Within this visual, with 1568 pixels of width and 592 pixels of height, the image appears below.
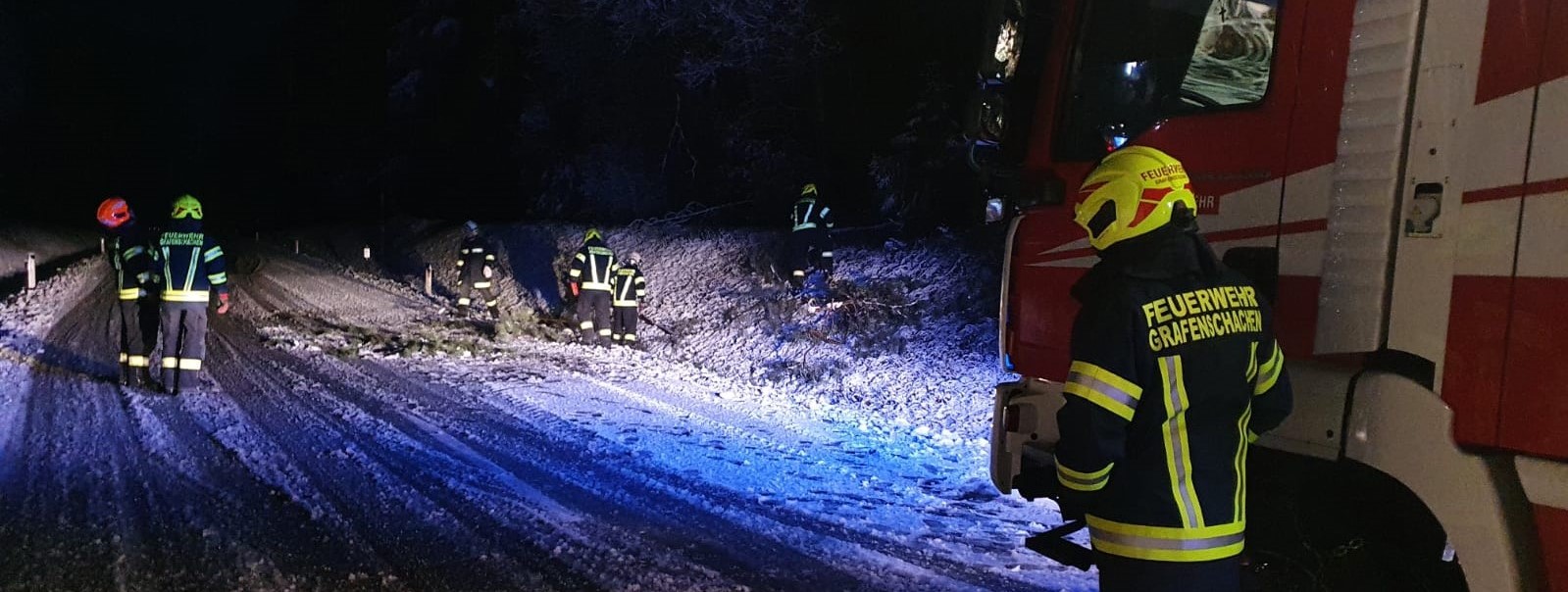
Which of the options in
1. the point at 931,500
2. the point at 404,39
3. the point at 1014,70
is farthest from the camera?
the point at 404,39

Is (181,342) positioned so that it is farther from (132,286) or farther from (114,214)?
(114,214)

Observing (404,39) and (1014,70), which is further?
(404,39)

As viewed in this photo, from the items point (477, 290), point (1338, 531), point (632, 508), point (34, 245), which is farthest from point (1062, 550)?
point (34, 245)

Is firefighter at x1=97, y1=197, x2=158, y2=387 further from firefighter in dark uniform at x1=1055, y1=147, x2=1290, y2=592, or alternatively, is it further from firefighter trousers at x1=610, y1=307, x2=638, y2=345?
firefighter in dark uniform at x1=1055, y1=147, x2=1290, y2=592

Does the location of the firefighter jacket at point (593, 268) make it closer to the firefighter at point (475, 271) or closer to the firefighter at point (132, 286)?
the firefighter at point (475, 271)

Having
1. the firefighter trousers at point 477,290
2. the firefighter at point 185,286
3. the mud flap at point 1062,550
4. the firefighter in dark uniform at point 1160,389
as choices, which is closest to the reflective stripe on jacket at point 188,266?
the firefighter at point 185,286

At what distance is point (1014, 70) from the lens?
15.8 ft

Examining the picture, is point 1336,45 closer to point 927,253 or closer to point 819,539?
point 819,539

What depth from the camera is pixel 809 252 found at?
15453 millimetres

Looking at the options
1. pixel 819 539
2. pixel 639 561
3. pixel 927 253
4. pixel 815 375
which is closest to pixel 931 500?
pixel 819 539

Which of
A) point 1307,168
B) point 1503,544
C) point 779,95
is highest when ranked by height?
point 779,95

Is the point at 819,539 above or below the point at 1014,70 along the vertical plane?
below

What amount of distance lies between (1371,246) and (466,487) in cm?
535

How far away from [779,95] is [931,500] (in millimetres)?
15575
